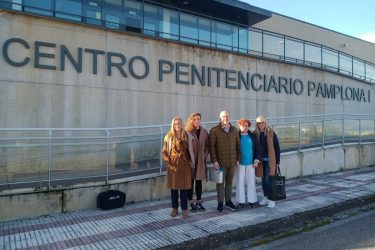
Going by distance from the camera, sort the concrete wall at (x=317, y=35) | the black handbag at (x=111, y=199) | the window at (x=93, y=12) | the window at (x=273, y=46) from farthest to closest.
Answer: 1. the concrete wall at (x=317, y=35)
2. the window at (x=273, y=46)
3. the window at (x=93, y=12)
4. the black handbag at (x=111, y=199)

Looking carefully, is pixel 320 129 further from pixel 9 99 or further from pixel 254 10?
pixel 9 99

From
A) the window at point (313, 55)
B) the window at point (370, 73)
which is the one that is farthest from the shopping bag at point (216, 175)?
the window at point (370, 73)

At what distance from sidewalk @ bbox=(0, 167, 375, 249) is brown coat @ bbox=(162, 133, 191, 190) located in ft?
2.04

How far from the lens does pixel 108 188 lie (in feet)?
21.8

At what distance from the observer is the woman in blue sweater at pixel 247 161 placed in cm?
629

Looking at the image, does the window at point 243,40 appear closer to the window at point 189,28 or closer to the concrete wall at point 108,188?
the window at point 189,28

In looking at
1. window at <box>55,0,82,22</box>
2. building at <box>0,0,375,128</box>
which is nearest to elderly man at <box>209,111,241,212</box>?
building at <box>0,0,375,128</box>

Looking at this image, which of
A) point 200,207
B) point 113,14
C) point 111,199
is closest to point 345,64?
point 113,14

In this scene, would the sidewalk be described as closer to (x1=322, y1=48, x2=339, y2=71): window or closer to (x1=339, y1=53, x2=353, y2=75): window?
(x1=322, y1=48, x2=339, y2=71): window

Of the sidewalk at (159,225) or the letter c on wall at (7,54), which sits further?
the letter c on wall at (7,54)

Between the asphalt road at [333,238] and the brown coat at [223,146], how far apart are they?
1.46m

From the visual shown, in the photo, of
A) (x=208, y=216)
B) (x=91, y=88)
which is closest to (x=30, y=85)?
(x=91, y=88)

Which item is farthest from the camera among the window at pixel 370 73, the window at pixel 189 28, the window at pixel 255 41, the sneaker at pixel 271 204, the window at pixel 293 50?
the window at pixel 370 73

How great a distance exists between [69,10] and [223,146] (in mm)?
6507
